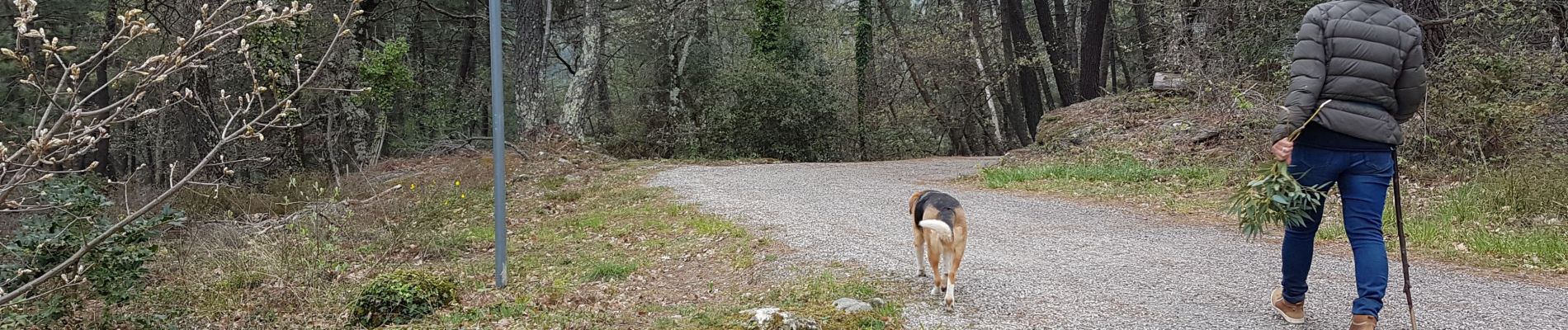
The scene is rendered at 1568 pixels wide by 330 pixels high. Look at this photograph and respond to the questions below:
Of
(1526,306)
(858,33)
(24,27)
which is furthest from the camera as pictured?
(858,33)

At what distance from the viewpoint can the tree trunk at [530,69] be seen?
54.5 ft

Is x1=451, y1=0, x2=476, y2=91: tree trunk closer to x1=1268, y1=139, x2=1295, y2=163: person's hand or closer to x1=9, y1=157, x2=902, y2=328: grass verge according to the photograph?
x1=9, y1=157, x2=902, y2=328: grass verge

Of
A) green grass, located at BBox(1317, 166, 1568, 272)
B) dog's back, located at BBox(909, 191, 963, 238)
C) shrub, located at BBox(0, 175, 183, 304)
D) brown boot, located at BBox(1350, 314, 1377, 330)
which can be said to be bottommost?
green grass, located at BBox(1317, 166, 1568, 272)

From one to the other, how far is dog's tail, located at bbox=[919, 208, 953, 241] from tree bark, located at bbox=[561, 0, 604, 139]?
1294cm

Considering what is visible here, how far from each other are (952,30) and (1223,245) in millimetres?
15954

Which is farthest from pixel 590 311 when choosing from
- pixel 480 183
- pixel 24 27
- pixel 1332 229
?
pixel 480 183

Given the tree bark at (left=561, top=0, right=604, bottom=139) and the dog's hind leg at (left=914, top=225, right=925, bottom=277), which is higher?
the tree bark at (left=561, top=0, right=604, bottom=139)

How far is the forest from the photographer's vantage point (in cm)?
485

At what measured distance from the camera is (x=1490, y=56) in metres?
8.70

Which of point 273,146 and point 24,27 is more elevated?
point 24,27

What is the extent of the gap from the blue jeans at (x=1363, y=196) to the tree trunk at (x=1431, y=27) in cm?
678

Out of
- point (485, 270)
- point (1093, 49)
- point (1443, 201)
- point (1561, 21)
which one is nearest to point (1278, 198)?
point (1443, 201)

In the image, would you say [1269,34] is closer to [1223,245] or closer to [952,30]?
[1223,245]

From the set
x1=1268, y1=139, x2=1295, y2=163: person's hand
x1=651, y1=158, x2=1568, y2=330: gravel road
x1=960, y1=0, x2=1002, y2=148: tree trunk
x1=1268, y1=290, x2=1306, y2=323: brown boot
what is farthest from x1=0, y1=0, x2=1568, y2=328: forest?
x1=1268, y1=139, x2=1295, y2=163: person's hand
